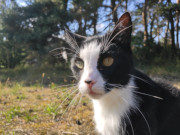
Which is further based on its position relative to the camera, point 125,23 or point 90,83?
point 125,23

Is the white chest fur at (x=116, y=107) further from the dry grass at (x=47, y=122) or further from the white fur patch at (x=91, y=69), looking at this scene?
the dry grass at (x=47, y=122)

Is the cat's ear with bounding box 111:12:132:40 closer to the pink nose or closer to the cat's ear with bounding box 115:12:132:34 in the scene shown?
the cat's ear with bounding box 115:12:132:34

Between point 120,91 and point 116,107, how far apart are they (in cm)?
→ 15

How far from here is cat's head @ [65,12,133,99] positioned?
1.19m

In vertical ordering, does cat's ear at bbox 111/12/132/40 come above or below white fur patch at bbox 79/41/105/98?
above

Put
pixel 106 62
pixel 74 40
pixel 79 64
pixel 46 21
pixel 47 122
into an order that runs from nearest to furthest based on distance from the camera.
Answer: pixel 106 62 < pixel 79 64 < pixel 74 40 < pixel 47 122 < pixel 46 21

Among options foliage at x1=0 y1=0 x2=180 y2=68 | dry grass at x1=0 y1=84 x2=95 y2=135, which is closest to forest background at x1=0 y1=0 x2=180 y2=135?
foliage at x1=0 y1=0 x2=180 y2=68

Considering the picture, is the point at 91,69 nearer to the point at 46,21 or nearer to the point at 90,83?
the point at 90,83

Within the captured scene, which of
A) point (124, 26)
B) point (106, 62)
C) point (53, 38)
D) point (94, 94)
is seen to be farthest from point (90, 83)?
point (53, 38)

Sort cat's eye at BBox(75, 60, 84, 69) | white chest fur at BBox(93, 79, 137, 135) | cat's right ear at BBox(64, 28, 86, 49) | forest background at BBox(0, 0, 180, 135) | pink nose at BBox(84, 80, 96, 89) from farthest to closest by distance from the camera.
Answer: forest background at BBox(0, 0, 180, 135) < cat's right ear at BBox(64, 28, 86, 49) < cat's eye at BBox(75, 60, 84, 69) < white chest fur at BBox(93, 79, 137, 135) < pink nose at BBox(84, 80, 96, 89)

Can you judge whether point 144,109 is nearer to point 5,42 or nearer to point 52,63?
point 52,63

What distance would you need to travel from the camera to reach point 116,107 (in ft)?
4.34

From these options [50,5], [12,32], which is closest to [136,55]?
[50,5]

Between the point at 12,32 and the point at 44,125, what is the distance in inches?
263
